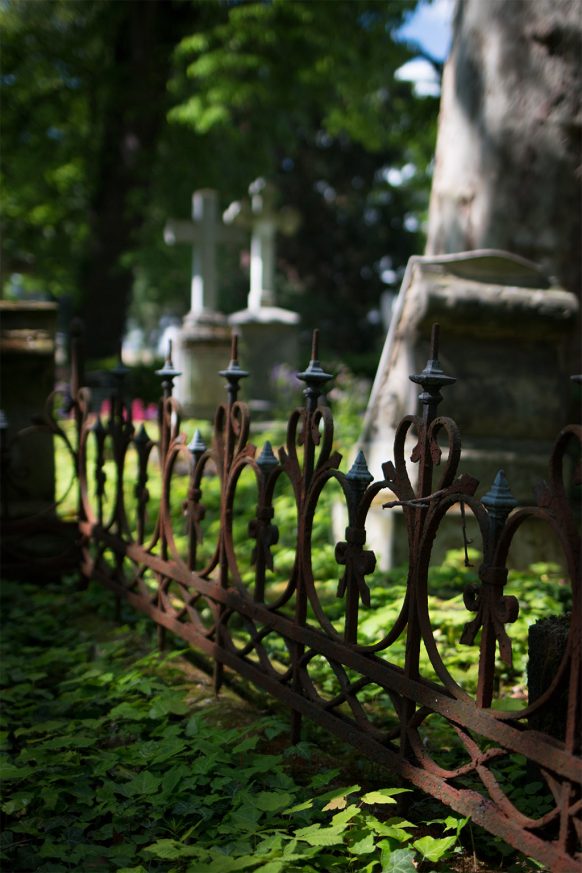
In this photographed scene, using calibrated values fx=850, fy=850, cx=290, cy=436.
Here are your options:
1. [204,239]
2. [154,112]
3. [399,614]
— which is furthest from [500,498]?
[154,112]

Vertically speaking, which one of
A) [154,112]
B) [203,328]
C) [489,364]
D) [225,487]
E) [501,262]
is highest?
[154,112]

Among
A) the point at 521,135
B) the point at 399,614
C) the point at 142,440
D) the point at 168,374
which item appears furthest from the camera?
the point at 521,135

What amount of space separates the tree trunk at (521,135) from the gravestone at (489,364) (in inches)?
15.0

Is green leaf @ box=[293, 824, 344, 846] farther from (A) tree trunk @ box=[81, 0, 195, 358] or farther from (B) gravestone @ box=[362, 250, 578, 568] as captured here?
(A) tree trunk @ box=[81, 0, 195, 358]

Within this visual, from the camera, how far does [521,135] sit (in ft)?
14.9

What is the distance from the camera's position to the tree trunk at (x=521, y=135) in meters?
4.48

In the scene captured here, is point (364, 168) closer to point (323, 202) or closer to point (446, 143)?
point (323, 202)

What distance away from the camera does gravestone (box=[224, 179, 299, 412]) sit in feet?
38.8

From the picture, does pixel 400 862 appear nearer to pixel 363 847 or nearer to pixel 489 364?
pixel 363 847

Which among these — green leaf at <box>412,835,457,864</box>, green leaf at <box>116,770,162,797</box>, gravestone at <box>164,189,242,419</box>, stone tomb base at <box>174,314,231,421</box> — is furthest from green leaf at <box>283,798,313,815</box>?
stone tomb base at <box>174,314,231,421</box>

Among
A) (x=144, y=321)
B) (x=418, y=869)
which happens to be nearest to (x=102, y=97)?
(x=418, y=869)

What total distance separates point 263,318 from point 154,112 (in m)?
5.91

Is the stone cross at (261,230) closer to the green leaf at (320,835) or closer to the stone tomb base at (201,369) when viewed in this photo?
the stone tomb base at (201,369)

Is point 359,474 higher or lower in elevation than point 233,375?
lower
